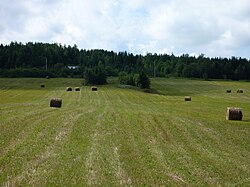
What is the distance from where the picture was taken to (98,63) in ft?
520

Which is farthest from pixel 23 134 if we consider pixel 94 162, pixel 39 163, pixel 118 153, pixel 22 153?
pixel 94 162

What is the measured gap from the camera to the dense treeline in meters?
124

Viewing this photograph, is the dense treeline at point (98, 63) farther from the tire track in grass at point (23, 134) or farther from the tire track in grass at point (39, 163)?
the tire track in grass at point (39, 163)

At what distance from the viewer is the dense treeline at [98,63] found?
124062 millimetres

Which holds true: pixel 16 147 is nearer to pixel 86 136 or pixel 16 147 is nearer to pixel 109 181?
pixel 86 136

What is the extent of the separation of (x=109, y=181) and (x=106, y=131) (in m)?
7.43

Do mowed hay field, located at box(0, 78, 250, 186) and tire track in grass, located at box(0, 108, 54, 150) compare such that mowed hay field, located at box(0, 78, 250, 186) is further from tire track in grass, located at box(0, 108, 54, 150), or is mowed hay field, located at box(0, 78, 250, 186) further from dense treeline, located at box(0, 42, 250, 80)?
dense treeline, located at box(0, 42, 250, 80)

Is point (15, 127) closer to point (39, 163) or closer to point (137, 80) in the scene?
point (39, 163)

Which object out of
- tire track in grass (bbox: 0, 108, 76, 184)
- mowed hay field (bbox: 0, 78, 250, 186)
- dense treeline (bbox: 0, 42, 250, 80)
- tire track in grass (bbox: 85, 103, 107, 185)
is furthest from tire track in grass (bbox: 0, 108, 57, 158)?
dense treeline (bbox: 0, 42, 250, 80)

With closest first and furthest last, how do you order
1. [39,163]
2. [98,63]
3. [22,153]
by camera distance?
[39,163] → [22,153] → [98,63]

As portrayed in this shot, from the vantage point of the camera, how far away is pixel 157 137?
1655 cm

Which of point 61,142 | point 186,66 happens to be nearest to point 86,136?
point 61,142

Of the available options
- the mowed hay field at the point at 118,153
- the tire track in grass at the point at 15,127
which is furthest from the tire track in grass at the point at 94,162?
the tire track in grass at the point at 15,127

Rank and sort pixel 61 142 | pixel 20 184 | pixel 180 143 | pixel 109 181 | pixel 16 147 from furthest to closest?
pixel 180 143, pixel 61 142, pixel 16 147, pixel 109 181, pixel 20 184
